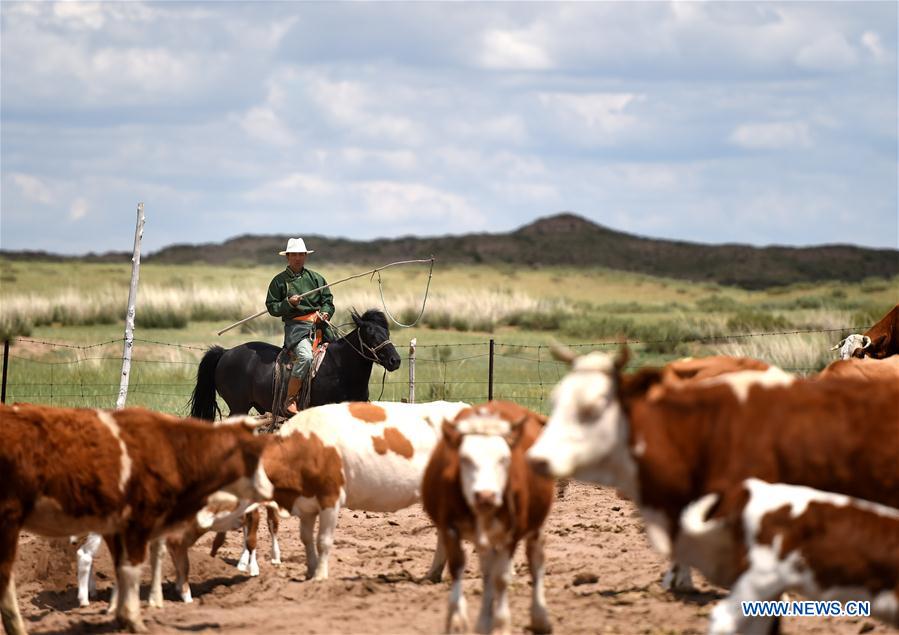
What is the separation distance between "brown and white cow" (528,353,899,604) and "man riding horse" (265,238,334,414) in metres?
8.19

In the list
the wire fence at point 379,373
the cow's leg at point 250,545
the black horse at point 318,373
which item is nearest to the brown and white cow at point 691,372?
the cow's leg at point 250,545

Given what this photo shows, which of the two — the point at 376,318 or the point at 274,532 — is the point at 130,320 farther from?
the point at 274,532

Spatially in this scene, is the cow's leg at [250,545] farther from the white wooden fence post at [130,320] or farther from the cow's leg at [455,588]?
the white wooden fence post at [130,320]

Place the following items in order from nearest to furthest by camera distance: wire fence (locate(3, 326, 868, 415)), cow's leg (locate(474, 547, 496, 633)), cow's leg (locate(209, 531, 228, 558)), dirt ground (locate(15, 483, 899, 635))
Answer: cow's leg (locate(474, 547, 496, 633)) < dirt ground (locate(15, 483, 899, 635)) < cow's leg (locate(209, 531, 228, 558)) < wire fence (locate(3, 326, 868, 415))

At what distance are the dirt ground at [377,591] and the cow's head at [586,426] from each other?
1954 millimetres

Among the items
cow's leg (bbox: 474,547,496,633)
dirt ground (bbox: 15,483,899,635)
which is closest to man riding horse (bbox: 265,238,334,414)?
dirt ground (bbox: 15,483,899,635)

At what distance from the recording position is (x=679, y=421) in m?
6.58

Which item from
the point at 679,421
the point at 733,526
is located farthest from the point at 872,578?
the point at 679,421

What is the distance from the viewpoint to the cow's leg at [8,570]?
7934 mm

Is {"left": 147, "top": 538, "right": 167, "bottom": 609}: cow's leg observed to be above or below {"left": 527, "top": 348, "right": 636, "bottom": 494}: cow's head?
below

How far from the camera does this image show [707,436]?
21.7ft

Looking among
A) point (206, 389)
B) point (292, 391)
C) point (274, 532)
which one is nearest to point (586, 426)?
point (274, 532)

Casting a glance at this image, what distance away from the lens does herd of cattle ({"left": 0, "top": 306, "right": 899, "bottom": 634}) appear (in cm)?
625

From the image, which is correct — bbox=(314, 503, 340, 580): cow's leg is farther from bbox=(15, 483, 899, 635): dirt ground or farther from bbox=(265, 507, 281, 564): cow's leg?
bbox=(265, 507, 281, 564): cow's leg
